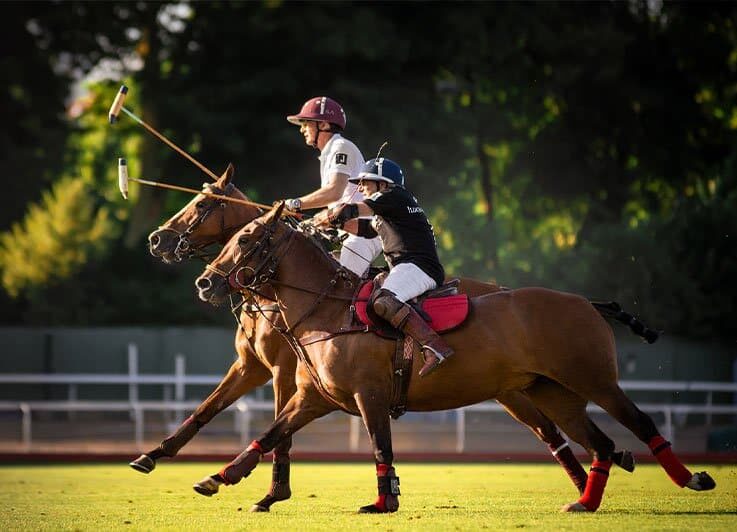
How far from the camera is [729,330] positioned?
2784cm

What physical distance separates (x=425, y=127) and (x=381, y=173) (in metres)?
21.7

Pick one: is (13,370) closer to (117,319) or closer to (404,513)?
(117,319)

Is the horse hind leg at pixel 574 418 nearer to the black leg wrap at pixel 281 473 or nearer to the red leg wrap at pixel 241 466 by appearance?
the black leg wrap at pixel 281 473

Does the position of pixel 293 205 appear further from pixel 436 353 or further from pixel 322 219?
pixel 436 353

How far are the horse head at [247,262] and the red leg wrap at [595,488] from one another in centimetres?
262

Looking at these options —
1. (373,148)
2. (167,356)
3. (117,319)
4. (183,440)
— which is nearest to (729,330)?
(373,148)

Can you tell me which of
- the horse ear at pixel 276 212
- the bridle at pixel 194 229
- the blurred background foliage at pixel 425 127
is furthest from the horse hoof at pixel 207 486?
the blurred background foliage at pixel 425 127

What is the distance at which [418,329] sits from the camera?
30.7 ft

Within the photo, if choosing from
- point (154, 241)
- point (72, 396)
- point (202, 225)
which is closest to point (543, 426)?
point (202, 225)

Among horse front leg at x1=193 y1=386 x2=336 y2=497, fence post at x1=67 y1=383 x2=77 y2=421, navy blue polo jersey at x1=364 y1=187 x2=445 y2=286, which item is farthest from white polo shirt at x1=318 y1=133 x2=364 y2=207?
fence post at x1=67 y1=383 x2=77 y2=421

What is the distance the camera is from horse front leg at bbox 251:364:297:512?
9.88m

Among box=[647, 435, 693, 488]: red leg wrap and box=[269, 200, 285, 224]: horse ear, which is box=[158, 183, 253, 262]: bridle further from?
box=[647, 435, 693, 488]: red leg wrap

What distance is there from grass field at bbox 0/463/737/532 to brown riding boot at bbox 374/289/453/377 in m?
1.03

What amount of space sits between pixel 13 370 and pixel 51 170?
10.5 meters
